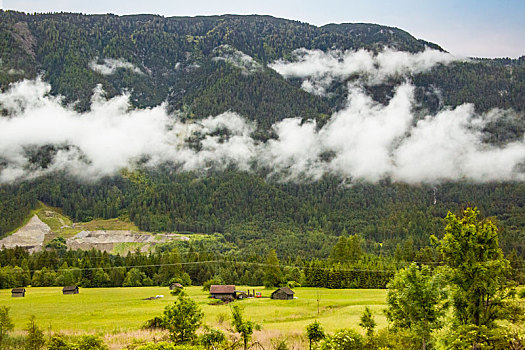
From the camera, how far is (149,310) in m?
75.2

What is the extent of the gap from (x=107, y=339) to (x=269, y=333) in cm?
1824

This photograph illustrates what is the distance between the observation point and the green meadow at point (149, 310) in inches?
2395

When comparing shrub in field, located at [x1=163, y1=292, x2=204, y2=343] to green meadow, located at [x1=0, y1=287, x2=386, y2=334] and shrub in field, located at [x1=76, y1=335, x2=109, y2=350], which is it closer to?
shrub in field, located at [x1=76, y1=335, x2=109, y2=350]

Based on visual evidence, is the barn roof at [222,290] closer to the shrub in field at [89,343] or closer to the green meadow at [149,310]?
the green meadow at [149,310]

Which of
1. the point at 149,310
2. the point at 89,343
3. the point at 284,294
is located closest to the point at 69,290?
the point at 149,310

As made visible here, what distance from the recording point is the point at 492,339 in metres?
29.4

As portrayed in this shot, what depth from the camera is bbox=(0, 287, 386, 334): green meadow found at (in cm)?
6084

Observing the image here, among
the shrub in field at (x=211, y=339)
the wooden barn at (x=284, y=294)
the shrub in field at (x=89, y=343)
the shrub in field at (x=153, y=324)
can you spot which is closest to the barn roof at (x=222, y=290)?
the wooden barn at (x=284, y=294)

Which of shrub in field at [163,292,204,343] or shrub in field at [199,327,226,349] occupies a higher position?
shrub in field at [163,292,204,343]

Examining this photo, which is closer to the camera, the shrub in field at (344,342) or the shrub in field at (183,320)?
the shrub in field at (344,342)

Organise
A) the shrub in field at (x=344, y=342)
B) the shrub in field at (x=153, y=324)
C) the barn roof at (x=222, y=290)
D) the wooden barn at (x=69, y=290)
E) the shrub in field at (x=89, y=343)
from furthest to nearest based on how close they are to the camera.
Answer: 1. the wooden barn at (x=69, y=290)
2. the barn roof at (x=222, y=290)
3. the shrub in field at (x=153, y=324)
4. the shrub in field at (x=89, y=343)
5. the shrub in field at (x=344, y=342)

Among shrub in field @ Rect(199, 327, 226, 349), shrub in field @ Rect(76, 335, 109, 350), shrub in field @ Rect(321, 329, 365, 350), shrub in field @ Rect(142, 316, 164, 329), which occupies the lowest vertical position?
shrub in field @ Rect(142, 316, 164, 329)

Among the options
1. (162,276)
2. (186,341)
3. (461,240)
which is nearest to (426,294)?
(461,240)

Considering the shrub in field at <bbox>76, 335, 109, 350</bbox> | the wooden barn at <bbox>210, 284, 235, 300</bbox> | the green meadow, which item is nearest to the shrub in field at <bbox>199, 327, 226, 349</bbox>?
the shrub in field at <bbox>76, 335, 109, 350</bbox>
